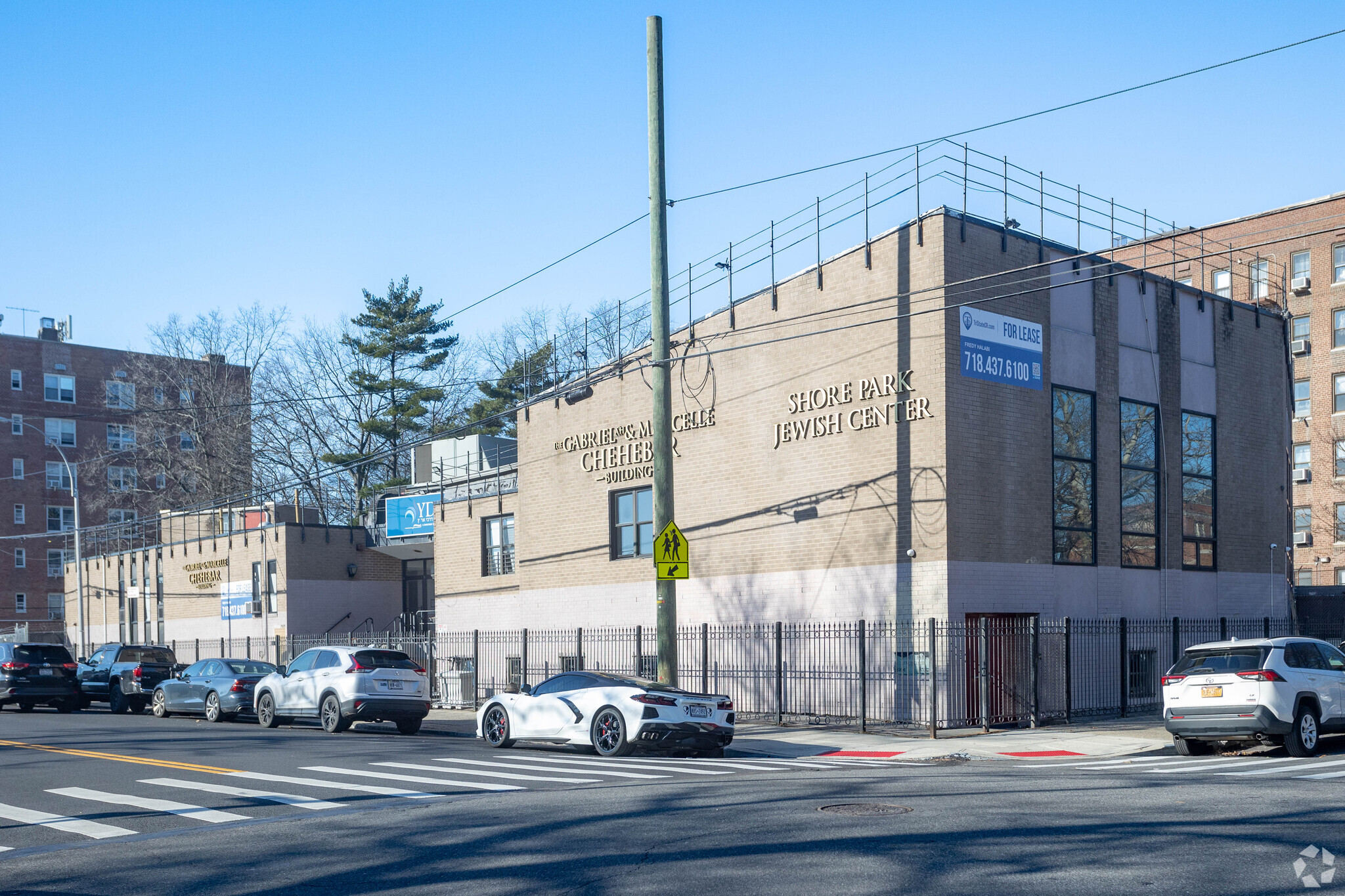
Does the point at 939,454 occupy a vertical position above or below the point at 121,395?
below

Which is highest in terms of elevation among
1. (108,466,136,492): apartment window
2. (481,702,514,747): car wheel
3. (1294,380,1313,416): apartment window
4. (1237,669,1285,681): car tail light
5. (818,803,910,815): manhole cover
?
(1294,380,1313,416): apartment window

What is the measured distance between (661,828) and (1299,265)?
56.4 meters

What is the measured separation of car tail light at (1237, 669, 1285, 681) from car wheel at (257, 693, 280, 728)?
54.5ft

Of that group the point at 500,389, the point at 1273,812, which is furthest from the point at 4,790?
the point at 500,389

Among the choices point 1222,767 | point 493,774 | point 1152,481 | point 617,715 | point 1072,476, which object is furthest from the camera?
point 1152,481

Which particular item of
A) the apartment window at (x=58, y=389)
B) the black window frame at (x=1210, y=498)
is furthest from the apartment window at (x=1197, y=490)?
the apartment window at (x=58, y=389)

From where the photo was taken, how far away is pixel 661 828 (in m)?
10.3

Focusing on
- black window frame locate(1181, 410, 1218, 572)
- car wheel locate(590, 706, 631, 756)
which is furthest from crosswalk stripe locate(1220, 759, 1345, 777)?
black window frame locate(1181, 410, 1218, 572)

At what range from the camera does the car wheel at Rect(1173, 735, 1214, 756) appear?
17.8 meters

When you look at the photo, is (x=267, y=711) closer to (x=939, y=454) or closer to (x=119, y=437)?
(x=939, y=454)

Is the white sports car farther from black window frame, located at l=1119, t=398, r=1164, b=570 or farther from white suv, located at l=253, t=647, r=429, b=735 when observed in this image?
black window frame, located at l=1119, t=398, r=1164, b=570

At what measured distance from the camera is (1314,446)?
187 feet

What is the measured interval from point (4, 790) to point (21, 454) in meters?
70.7

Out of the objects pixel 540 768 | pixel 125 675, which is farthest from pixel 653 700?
pixel 125 675
